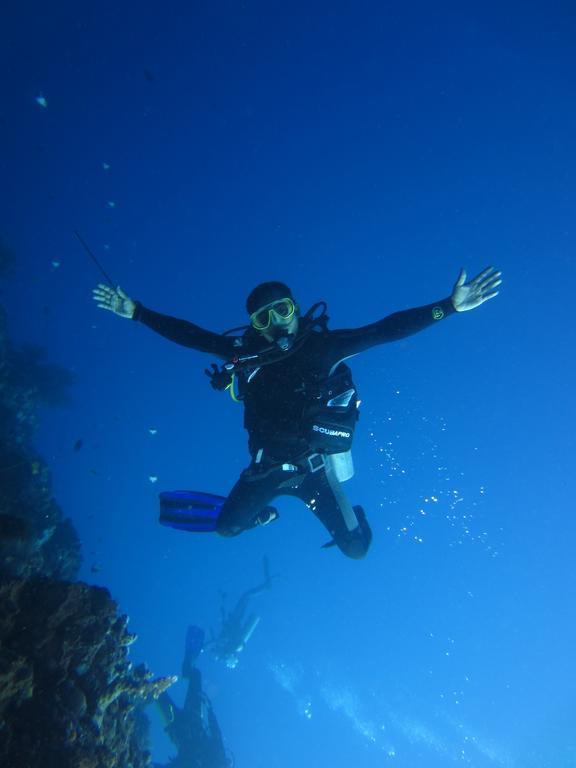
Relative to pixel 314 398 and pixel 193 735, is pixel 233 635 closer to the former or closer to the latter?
pixel 193 735

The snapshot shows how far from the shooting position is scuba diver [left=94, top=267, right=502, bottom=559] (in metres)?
6.11

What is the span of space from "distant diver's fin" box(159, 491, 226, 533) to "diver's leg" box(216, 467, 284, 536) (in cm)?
25

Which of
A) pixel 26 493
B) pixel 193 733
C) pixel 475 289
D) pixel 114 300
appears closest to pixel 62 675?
pixel 114 300

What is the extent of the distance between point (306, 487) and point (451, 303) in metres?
3.73

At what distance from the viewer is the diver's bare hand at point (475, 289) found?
5977 mm

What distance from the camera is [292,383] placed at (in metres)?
6.28

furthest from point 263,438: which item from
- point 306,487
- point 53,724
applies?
point 53,724

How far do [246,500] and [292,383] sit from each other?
2066 millimetres

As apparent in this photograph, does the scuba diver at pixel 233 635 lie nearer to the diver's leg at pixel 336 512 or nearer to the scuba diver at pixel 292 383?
the diver's leg at pixel 336 512

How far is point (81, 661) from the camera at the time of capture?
203 inches

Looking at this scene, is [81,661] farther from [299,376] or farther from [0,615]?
[299,376]

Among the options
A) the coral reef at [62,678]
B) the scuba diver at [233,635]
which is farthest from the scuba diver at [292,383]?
the scuba diver at [233,635]

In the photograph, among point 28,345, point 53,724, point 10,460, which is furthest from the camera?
point 28,345

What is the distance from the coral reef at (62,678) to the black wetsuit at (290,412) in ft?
7.32
